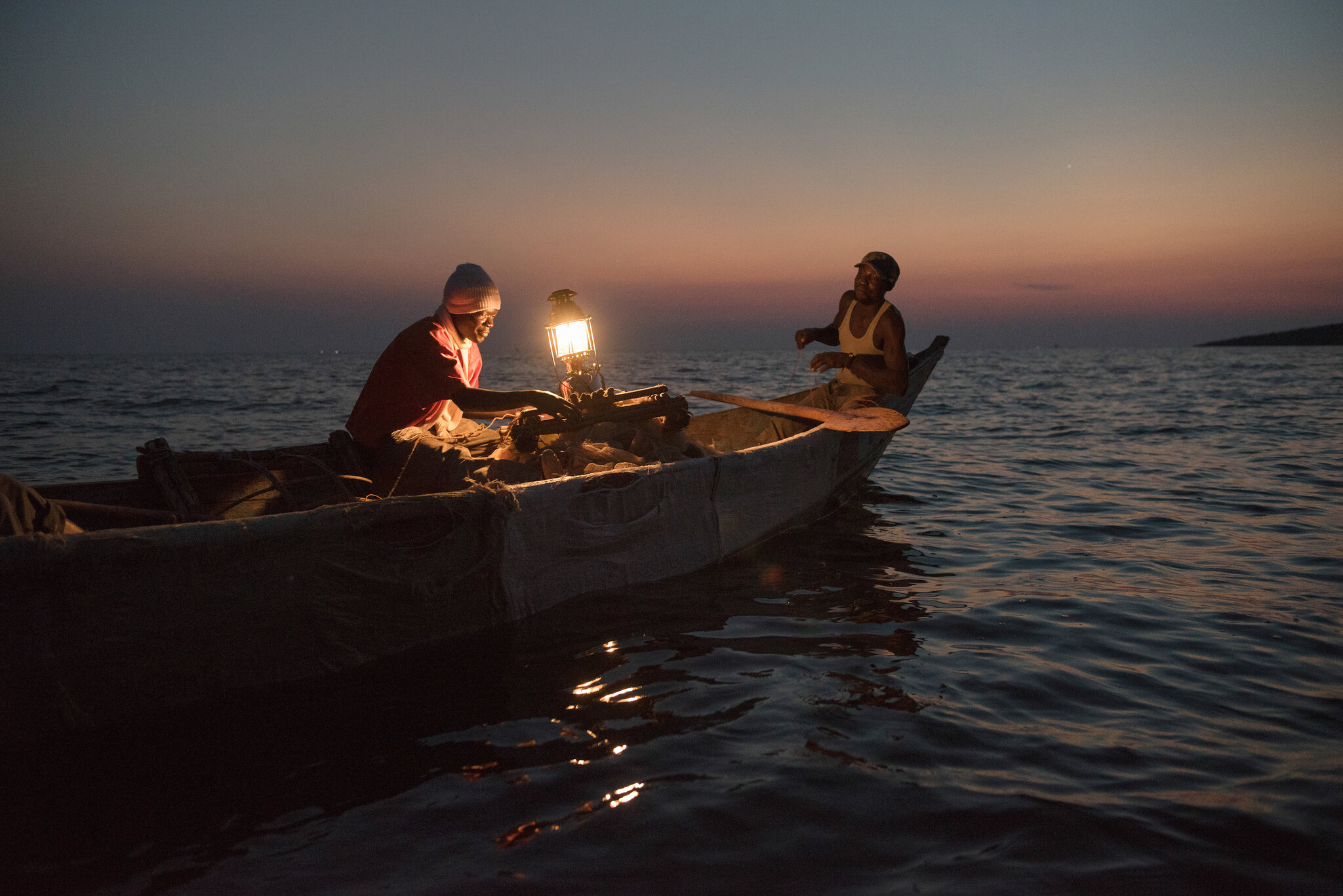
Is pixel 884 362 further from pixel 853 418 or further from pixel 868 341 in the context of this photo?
pixel 853 418

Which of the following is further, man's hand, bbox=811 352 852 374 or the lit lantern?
man's hand, bbox=811 352 852 374

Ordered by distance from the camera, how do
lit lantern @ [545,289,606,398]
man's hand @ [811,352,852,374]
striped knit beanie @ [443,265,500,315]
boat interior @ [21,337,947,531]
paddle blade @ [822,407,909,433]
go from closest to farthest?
boat interior @ [21,337,947,531], striped knit beanie @ [443,265,500,315], lit lantern @ [545,289,606,398], paddle blade @ [822,407,909,433], man's hand @ [811,352,852,374]

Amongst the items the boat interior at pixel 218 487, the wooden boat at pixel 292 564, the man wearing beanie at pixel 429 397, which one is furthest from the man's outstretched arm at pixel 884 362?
the boat interior at pixel 218 487

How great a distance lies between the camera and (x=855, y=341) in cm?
722

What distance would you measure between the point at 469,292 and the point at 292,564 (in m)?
2.30

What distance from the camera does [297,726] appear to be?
2939 mm

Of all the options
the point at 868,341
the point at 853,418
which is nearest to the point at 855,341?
the point at 868,341

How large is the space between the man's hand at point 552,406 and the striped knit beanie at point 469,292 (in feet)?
2.15

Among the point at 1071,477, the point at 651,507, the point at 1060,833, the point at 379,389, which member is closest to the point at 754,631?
the point at 651,507

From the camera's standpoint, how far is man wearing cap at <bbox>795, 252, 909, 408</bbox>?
683 centimetres

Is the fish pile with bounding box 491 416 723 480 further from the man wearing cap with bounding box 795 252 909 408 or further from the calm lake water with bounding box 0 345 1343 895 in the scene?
the man wearing cap with bounding box 795 252 909 408

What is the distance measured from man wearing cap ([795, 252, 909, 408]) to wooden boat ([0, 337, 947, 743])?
6.61 feet

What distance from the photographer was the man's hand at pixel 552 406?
4.66 meters

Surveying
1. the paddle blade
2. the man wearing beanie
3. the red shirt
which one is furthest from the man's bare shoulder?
the red shirt
